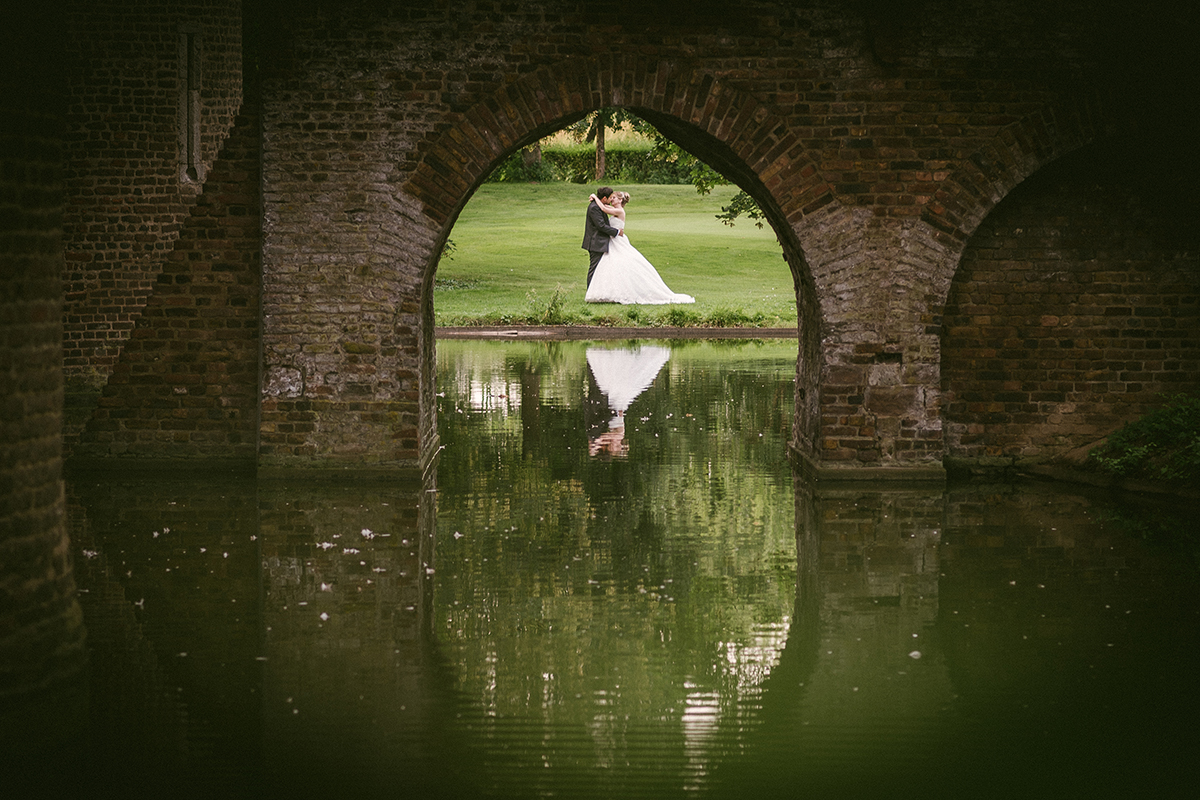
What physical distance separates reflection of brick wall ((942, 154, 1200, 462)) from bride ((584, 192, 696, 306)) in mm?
17792

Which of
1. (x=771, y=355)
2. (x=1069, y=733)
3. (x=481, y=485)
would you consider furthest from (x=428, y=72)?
(x=771, y=355)

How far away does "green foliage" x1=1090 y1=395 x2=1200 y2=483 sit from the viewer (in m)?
9.83

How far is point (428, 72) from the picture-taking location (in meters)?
9.93

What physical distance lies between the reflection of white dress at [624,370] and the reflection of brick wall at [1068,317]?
493cm

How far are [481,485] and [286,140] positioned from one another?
3.02m

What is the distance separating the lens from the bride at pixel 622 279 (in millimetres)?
28547

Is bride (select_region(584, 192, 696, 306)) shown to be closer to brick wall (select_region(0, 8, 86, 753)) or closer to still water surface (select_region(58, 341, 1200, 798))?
still water surface (select_region(58, 341, 1200, 798))

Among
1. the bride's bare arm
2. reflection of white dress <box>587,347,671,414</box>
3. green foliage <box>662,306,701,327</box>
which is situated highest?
the bride's bare arm

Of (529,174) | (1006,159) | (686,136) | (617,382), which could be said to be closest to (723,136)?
(686,136)

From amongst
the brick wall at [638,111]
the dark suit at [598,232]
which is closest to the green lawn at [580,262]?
the dark suit at [598,232]

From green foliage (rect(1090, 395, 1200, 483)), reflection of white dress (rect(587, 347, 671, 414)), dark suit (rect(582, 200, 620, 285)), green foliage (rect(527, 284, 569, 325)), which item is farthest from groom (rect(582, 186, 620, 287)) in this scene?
green foliage (rect(1090, 395, 1200, 483))

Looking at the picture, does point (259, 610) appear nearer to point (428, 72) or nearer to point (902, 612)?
point (902, 612)

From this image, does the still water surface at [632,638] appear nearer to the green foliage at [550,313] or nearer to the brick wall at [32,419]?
the brick wall at [32,419]

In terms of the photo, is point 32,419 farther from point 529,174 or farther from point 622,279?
point 529,174
